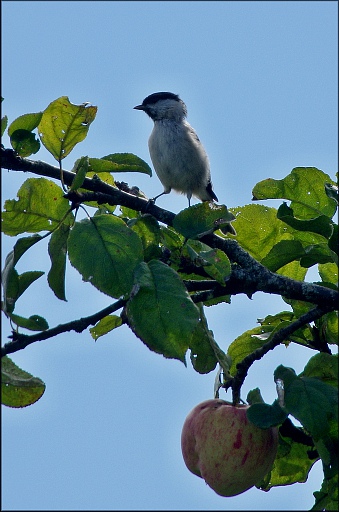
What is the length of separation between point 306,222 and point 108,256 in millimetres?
720

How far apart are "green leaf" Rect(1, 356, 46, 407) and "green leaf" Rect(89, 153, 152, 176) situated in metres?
0.74

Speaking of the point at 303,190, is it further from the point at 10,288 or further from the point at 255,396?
the point at 10,288

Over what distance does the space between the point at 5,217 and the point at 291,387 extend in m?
1.16

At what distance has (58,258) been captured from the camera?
2295 mm

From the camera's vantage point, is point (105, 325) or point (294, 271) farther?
point (294, 271)

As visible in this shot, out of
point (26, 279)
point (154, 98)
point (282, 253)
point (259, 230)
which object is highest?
point (154, 98)

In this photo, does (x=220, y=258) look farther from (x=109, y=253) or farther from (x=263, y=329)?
(x=263, y=329)

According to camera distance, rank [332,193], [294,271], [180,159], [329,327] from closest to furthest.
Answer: [332,193], [329,327], [294,271], [180,159]

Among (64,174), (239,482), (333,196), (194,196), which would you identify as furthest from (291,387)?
(194,196)

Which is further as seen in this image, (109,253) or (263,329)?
(263,329)

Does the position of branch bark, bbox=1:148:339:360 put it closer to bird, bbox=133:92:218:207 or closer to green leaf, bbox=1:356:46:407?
green leaf, bbox=1:356:46:407

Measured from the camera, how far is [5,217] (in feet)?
7.95

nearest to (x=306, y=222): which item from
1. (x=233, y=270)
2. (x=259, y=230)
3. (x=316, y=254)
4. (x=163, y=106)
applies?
(x=316, y=254)

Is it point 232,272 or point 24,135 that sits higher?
point 24,135
